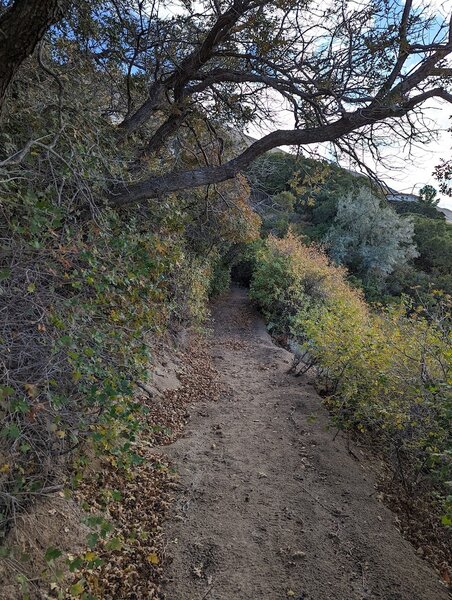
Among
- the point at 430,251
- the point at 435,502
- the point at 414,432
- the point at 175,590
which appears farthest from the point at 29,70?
the point at 430,251

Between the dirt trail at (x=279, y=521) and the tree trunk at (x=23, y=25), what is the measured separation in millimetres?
3792

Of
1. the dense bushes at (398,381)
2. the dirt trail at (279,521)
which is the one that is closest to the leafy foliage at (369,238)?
the dense bushes at (398,381)

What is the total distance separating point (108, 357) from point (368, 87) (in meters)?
4.30

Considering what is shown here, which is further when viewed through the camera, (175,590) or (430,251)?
(430,251)

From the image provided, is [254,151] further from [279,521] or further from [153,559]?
[153,559]

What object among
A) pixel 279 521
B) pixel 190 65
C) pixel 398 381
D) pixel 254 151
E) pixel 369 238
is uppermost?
pixel 369 238

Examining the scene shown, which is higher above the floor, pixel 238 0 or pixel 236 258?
pixel 238 0

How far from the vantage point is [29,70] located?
396 cm

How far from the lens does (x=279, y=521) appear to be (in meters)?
3.58

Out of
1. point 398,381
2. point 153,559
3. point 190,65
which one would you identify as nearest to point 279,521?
point 153,559

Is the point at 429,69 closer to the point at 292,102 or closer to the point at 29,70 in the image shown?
the point at 292,102

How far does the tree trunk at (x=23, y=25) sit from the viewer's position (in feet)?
7.82

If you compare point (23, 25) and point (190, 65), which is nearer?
point (23, 25)

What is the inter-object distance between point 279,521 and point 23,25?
4.33 metres
